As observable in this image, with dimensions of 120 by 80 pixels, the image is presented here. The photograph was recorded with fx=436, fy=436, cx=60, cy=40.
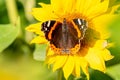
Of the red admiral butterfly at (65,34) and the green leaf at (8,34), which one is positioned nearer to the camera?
the red admiral butterfly at (65,34)

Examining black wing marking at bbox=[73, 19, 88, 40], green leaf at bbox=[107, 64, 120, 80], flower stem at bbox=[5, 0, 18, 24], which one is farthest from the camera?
flower stem at bbox=[5, 0, 18, 24]

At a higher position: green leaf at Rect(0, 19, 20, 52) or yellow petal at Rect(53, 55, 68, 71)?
green leaf at Rect(0, 19, 20, 52)

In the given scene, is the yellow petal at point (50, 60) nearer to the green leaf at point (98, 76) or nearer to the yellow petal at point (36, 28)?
the yellow petal at point (36, 28)

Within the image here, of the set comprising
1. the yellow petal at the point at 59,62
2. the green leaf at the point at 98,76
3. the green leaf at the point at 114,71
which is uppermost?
the yellow petal at the point at 59,62

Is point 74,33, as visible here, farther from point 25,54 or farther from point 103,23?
point 25,54

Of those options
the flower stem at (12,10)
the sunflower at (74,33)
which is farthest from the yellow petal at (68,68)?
the flower stem at (12,10)

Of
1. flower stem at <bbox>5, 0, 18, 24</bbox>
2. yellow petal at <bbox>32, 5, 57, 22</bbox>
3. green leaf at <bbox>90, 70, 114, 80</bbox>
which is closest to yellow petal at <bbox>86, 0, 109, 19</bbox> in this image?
yellow petal at <bbox>32, 5, 57, 22</bbox>

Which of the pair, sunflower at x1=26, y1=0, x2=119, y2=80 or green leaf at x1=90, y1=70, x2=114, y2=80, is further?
green leaf at x1=90, y1=70, x2=114, y2=80

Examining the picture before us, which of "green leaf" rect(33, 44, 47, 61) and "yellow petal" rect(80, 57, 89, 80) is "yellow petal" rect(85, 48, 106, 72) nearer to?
"yellow petal" rect(80, 57, 89, 80)

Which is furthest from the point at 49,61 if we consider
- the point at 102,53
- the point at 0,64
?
the point at 0,64
